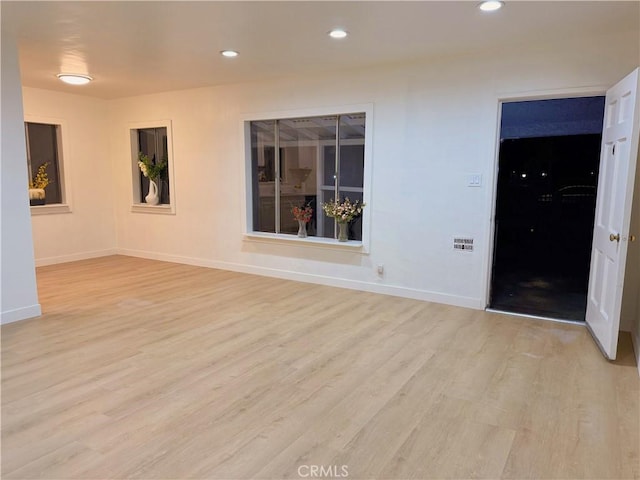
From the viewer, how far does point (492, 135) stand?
13.6 feet

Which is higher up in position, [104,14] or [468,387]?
[104,14]

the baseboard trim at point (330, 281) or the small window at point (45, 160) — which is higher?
the small window at point (45, 160)

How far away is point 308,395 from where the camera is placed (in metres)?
2.63

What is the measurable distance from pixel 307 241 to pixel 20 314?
3010mm

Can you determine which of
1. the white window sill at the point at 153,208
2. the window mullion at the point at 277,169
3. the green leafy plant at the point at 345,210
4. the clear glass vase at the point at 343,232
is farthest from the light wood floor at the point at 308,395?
the white window sill at the point at 153,208

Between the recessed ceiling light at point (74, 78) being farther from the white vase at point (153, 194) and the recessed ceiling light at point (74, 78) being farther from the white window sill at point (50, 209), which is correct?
the white window sill at point (50, 209)

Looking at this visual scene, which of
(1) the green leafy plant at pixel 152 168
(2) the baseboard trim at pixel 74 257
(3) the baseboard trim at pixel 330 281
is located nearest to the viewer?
(3) the baseboard trim at pixel 330 281

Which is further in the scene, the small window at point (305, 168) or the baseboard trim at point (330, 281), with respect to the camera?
the small window at point (305, 168)

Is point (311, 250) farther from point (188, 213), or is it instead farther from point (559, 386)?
point (559, 386)

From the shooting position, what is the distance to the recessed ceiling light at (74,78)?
509 cm

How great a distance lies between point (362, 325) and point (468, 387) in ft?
4.22

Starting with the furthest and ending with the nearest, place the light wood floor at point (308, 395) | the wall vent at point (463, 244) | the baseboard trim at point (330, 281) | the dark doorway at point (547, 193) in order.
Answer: the dark doorway at point (547, 193), the baseboard trim at point (330, 281), the wall vent at point (463, 244), the light wood floor at point (308, 395)

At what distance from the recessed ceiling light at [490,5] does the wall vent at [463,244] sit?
2101 millimetres

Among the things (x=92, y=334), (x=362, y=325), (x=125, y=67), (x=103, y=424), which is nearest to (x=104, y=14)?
(x=125, y=67)
